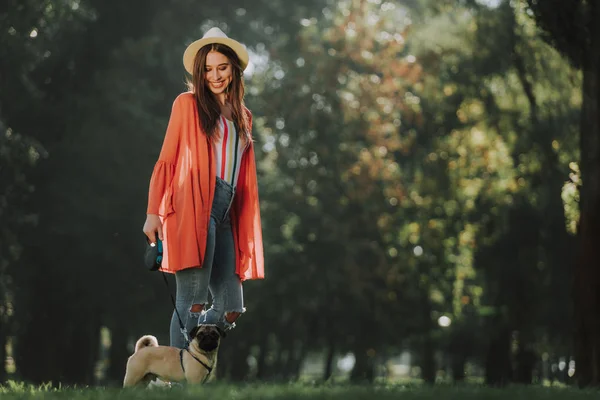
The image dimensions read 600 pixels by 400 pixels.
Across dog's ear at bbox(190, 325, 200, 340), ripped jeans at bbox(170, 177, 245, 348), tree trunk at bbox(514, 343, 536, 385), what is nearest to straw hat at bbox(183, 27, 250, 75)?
ripped jeans at bbox(170, 177, 245, 348)

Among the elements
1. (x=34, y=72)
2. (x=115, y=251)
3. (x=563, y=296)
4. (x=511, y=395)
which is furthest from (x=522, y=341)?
(x=511, y=395)

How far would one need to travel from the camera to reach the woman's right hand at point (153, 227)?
279 inches

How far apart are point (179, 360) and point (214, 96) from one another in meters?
1.78

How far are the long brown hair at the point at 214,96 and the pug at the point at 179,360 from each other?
52.0 inches

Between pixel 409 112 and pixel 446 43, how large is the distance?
240 centimetres

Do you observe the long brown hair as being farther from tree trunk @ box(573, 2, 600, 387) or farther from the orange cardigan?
tree trunk @ box(573, 2, 600, 387)

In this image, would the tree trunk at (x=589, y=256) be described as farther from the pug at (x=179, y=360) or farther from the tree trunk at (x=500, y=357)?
the tree trunk at (x=500, y=357)

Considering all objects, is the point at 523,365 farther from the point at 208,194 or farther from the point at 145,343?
the point at 208,194

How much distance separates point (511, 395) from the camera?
6.86m

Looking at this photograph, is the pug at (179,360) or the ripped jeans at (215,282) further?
the ripped jeans at (215,282)

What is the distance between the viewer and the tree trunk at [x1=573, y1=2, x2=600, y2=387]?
49.4 ft

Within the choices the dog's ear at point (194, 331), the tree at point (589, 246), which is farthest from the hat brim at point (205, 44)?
the tree at point (589, 246)

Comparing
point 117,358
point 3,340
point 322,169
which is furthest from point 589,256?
point 117,358

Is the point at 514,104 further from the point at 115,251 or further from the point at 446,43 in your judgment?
the point at 115,251
